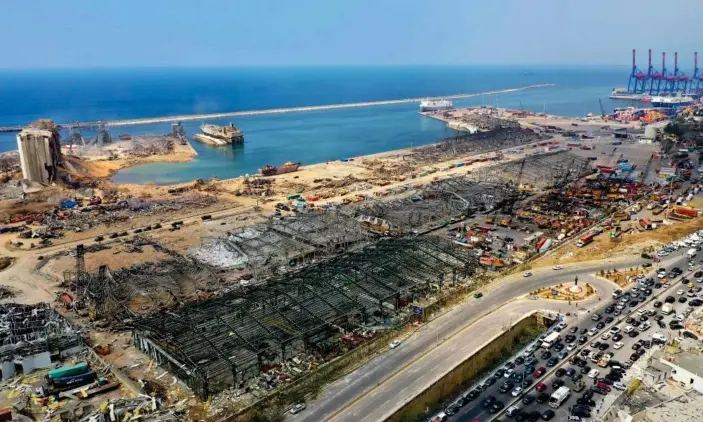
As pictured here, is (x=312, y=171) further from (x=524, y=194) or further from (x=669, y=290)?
(x=669, y=290)

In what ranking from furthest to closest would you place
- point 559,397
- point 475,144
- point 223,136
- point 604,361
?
point 223,136 → point 475,144 → point 604,361 → point 559,397

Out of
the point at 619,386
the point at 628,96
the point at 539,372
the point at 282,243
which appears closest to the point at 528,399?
the point at 539,372

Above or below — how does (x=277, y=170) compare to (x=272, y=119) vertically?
below

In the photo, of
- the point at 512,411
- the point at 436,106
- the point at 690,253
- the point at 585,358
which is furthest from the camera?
the point at 436,106

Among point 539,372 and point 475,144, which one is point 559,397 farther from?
point 475,144

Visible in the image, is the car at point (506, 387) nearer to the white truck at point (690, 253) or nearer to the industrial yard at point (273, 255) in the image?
the industrial yard at point (273, 255)

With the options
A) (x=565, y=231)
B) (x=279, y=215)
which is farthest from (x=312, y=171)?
(x=565, y=231)

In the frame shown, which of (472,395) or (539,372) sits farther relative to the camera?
(539,372)
